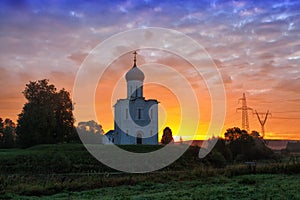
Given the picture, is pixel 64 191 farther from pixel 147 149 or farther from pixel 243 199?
pixel 147 149

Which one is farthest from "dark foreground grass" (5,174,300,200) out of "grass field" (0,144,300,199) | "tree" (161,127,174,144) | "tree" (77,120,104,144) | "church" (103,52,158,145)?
"tree" (77,120,104,144)

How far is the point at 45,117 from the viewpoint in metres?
50.5

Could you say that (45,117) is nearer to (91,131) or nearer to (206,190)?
(91,131)

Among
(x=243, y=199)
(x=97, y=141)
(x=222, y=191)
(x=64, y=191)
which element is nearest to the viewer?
(x=243, y=199)

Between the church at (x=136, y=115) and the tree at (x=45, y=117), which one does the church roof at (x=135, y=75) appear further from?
the tree at (x=45, y=117)

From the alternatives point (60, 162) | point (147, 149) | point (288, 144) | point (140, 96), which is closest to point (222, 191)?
point (60, 162)

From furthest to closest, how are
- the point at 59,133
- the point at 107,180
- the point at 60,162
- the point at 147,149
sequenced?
1. the point at 59,133
2. the point at 147,149
3. the point at 60,162
4. the point at 107,180

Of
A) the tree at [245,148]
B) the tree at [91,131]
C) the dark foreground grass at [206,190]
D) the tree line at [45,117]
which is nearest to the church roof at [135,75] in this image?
the tree line at [45,117]

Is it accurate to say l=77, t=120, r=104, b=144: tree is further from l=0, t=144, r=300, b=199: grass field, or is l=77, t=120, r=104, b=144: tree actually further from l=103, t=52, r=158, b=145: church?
l=0, t=144, r=300, b=199: grass field

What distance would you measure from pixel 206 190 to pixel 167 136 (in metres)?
45.6

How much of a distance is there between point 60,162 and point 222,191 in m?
22.3

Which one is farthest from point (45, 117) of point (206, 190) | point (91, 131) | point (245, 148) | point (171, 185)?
point (206, 190)

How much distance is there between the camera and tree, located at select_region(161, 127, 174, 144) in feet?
201

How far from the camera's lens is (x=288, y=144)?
80.3 metres
